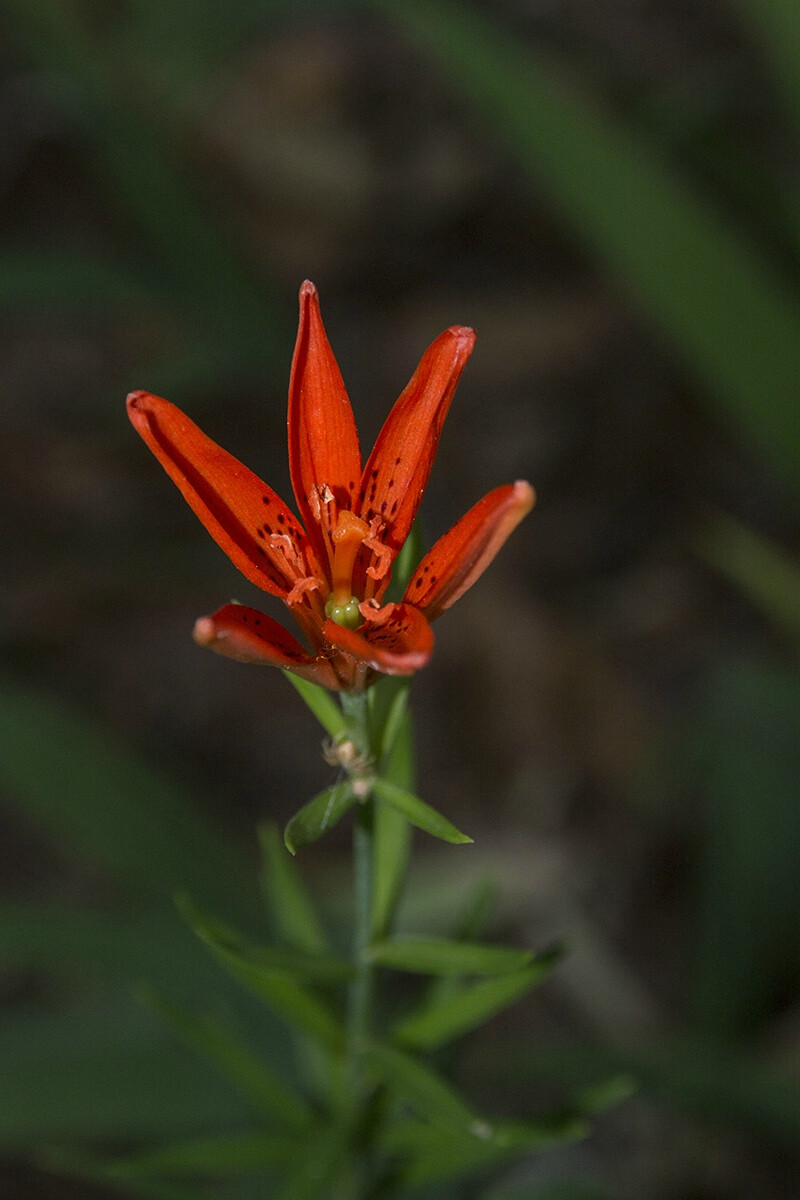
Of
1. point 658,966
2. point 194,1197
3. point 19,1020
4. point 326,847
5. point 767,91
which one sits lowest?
point 194,1197

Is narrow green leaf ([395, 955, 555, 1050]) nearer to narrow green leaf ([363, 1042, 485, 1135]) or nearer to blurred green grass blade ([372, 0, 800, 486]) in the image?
narrow green leaf ([363, 1042, 485, 1135])

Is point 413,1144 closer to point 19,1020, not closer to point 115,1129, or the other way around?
point 115,1129

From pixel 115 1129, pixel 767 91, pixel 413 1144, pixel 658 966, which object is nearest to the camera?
pixel 413 1144

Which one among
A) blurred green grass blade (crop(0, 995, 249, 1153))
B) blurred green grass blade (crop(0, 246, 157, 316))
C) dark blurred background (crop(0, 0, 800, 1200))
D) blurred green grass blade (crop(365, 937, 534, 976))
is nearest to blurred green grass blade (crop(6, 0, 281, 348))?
dark blurred background (crop(0, 0, 800, 1200))

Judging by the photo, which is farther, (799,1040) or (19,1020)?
(799,1040)

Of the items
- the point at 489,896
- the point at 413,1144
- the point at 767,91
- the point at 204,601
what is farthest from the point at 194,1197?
the point at 767,91

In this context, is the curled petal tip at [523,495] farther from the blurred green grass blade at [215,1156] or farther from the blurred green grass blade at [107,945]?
the blurred green grass blade at [107,945]
